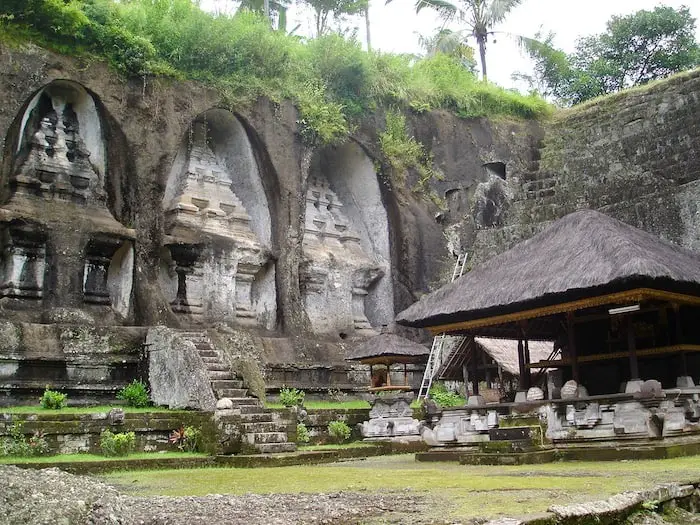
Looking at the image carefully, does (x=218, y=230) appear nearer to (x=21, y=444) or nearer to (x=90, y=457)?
(x=90, y=457)

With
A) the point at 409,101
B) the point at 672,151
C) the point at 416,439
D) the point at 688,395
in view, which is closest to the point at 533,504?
the point at 688,395

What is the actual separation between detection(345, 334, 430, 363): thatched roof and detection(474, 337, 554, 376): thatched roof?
2357 mm

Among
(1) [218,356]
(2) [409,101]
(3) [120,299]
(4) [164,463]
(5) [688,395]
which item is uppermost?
(2) [409,101]

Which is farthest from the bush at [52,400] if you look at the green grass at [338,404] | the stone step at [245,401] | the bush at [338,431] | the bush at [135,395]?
the green grass at [338,404]

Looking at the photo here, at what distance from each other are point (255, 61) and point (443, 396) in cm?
948

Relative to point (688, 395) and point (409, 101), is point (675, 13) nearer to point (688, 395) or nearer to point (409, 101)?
point (409, 101)

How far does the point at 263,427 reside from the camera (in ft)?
40.4

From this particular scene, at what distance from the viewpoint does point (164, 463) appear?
1084 centimetres

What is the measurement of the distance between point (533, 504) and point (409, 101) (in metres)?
17.9

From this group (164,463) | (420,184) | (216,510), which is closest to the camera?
(216,510)

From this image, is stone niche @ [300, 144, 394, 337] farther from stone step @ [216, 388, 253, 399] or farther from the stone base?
stone step @ [216, 388, 253, 399]

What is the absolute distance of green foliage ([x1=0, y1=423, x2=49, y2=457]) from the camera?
10648 mm

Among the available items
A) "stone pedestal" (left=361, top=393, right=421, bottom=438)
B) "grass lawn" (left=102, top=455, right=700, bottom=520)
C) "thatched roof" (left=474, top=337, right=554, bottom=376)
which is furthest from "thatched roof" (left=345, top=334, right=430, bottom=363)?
"grass lawn" (left=102, top=455, right=700, bottom=520)

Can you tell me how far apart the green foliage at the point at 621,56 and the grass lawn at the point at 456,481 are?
20.8 meters
